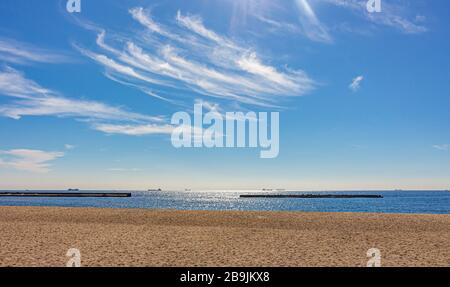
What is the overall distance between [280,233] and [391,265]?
9.01 m

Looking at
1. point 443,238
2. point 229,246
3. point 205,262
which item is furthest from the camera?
point 443,238

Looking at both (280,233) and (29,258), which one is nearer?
(29,258)
